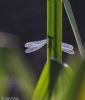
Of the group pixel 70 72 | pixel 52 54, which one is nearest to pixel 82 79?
pixel 70 72

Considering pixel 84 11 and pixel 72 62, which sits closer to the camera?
pixel 72 62

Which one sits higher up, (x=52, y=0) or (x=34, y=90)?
(x=52, y=0)

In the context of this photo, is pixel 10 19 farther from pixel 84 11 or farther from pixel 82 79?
pixel 82 79

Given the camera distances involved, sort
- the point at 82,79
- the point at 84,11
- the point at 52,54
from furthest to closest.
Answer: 1. the point at 84,11
2. the point at 52,54
3. the point at 82,79

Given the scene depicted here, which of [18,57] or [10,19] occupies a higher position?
[10,19]

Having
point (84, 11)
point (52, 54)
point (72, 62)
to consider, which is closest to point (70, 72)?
point (72, 62)

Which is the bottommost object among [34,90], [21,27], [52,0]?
[34,90]

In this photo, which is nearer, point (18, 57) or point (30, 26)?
point (18, 57)

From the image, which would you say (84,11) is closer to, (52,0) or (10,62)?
(52,0)

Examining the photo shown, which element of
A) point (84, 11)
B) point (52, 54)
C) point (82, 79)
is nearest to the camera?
point (82, 79)
